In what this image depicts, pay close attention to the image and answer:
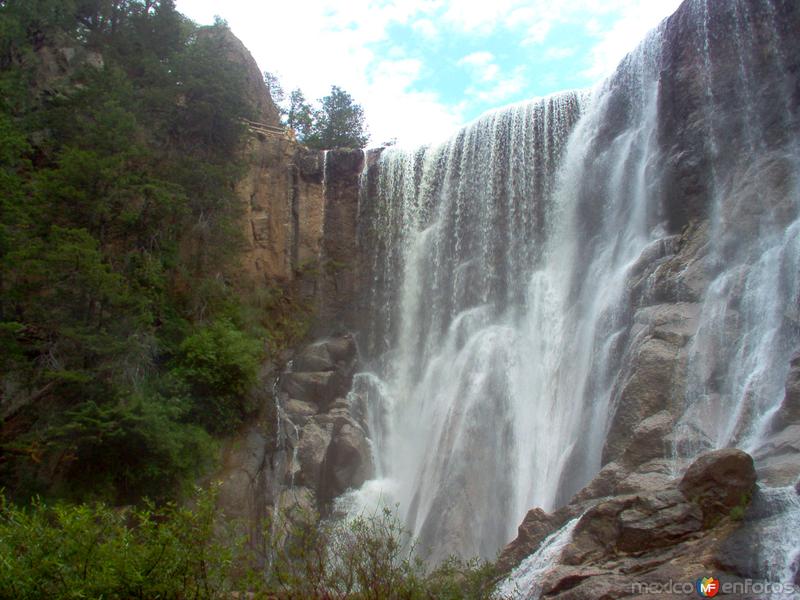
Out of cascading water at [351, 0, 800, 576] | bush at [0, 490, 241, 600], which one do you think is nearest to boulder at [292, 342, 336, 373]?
cascading water at [351, 0, 800, 576]

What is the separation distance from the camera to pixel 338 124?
32.5 meters

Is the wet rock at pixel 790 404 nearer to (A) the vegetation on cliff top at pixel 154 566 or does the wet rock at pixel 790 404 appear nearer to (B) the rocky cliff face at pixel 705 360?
(B) the rocky cliff face at pixel 705 360

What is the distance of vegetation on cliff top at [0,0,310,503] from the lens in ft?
50.6

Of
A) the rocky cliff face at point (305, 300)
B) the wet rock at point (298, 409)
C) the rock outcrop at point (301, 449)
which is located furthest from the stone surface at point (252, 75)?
the wet rock at point (298, 409)

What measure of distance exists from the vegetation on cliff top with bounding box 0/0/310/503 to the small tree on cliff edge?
8.03m

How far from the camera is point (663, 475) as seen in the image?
38.5 feet

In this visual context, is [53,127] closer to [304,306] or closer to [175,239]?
[175,239]

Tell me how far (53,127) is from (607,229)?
605 inches

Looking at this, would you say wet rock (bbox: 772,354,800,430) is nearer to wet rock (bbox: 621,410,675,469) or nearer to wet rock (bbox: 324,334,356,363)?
wet rock (bbox: 621,410,675,469)

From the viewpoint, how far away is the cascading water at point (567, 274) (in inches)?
567

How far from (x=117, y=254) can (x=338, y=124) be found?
1608cm

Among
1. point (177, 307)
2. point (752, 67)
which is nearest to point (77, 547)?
point (177, 307)

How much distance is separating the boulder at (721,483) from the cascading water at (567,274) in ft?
8.53

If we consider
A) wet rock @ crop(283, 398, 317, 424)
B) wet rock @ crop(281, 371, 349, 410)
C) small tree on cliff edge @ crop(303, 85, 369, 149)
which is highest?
small tree on cliff edge @ crop(303, 85, 369, 149)
